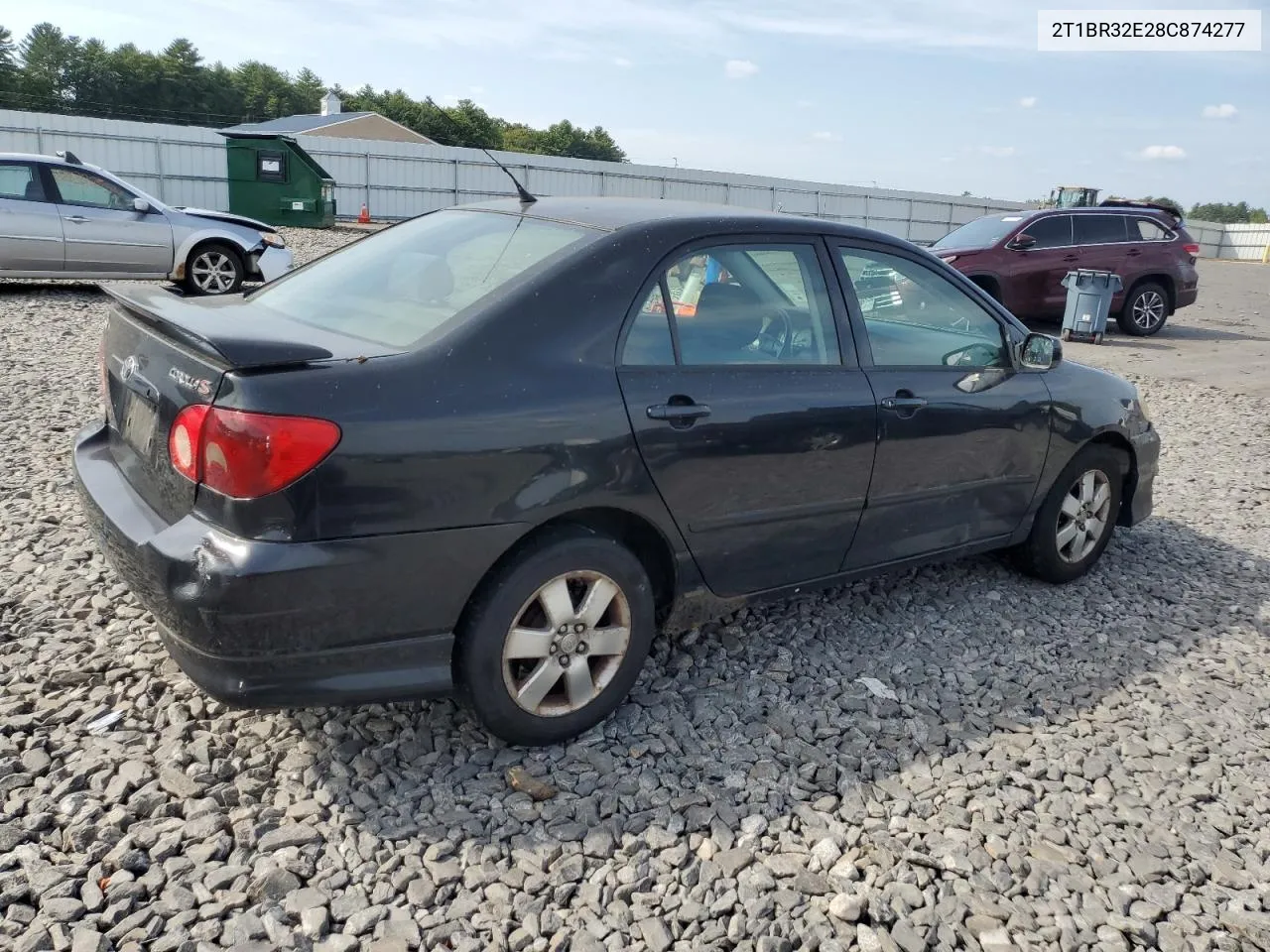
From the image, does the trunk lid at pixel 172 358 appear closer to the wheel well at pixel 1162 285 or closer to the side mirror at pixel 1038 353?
the side mirror at pixel 1038 353

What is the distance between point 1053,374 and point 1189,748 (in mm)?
1749

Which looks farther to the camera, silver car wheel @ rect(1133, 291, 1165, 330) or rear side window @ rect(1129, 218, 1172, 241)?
silver car wheel @ rect(1133, 291, 1165, 330)

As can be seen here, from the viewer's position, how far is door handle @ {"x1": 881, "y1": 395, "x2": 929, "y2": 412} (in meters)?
3.81

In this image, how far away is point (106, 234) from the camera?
11.5 metres

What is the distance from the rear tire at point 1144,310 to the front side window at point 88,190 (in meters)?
13.2

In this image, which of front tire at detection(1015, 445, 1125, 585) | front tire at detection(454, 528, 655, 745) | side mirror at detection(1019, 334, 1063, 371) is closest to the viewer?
front tire at detection(454, 528, 655, 745)

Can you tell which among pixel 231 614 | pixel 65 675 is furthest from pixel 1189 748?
pixel 65 675

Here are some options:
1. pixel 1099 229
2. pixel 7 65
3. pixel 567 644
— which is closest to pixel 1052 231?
pixel 1099 229

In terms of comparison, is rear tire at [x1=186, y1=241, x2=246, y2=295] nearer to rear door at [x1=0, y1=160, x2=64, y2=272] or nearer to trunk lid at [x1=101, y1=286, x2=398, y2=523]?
Answer: rear door at [x1=0, y1=160, x2=64, y2=272]

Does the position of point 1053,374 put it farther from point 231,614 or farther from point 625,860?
point 231,614

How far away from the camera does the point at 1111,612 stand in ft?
15.2

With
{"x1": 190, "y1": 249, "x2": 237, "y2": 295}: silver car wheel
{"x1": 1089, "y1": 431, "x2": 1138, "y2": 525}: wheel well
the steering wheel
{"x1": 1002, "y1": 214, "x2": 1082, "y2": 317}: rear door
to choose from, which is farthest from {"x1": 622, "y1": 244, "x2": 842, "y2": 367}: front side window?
{"x1": 1002, "y1": 214, "x2": 1082, "y2": 317}: rear door

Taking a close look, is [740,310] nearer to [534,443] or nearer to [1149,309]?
[534,443]

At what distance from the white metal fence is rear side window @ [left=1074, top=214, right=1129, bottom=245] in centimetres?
679
